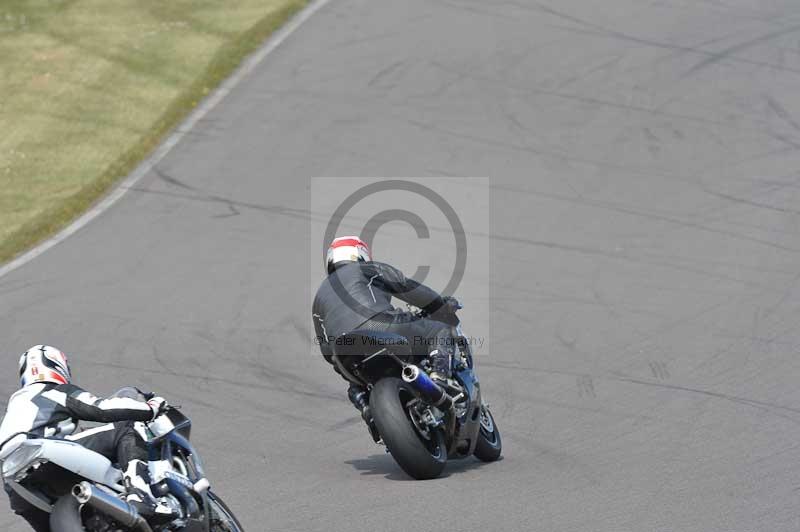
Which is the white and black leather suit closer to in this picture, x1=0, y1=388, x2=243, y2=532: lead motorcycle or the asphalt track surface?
x1=0, y1=388, x2=243, y2=532: lead motorcycle

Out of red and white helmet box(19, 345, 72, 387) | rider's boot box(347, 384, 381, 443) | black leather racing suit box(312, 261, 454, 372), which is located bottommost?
rider's boot box(347, 384, 381, 443)

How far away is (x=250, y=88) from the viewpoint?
16531 millimetres

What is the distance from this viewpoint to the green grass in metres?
14.2

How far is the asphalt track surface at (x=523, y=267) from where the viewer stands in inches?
279

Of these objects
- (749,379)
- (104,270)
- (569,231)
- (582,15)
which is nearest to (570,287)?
(569,231)

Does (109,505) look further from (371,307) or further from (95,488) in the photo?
(371,307)

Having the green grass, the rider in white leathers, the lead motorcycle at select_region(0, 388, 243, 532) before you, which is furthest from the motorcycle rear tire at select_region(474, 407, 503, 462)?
the green grass

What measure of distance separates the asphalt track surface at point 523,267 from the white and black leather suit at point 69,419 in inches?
41.9

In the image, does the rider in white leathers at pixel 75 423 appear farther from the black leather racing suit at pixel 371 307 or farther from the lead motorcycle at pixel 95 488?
the black leather racing suit at pixel 371 307

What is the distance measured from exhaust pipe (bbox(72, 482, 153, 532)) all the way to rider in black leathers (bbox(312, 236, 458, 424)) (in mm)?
2140

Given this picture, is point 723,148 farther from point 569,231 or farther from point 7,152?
point 7,152

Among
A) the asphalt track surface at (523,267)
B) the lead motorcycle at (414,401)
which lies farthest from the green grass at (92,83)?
the lead motorcycle at (414,401)

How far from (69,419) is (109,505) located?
74 cm

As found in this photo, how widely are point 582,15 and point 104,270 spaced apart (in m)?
9.64
